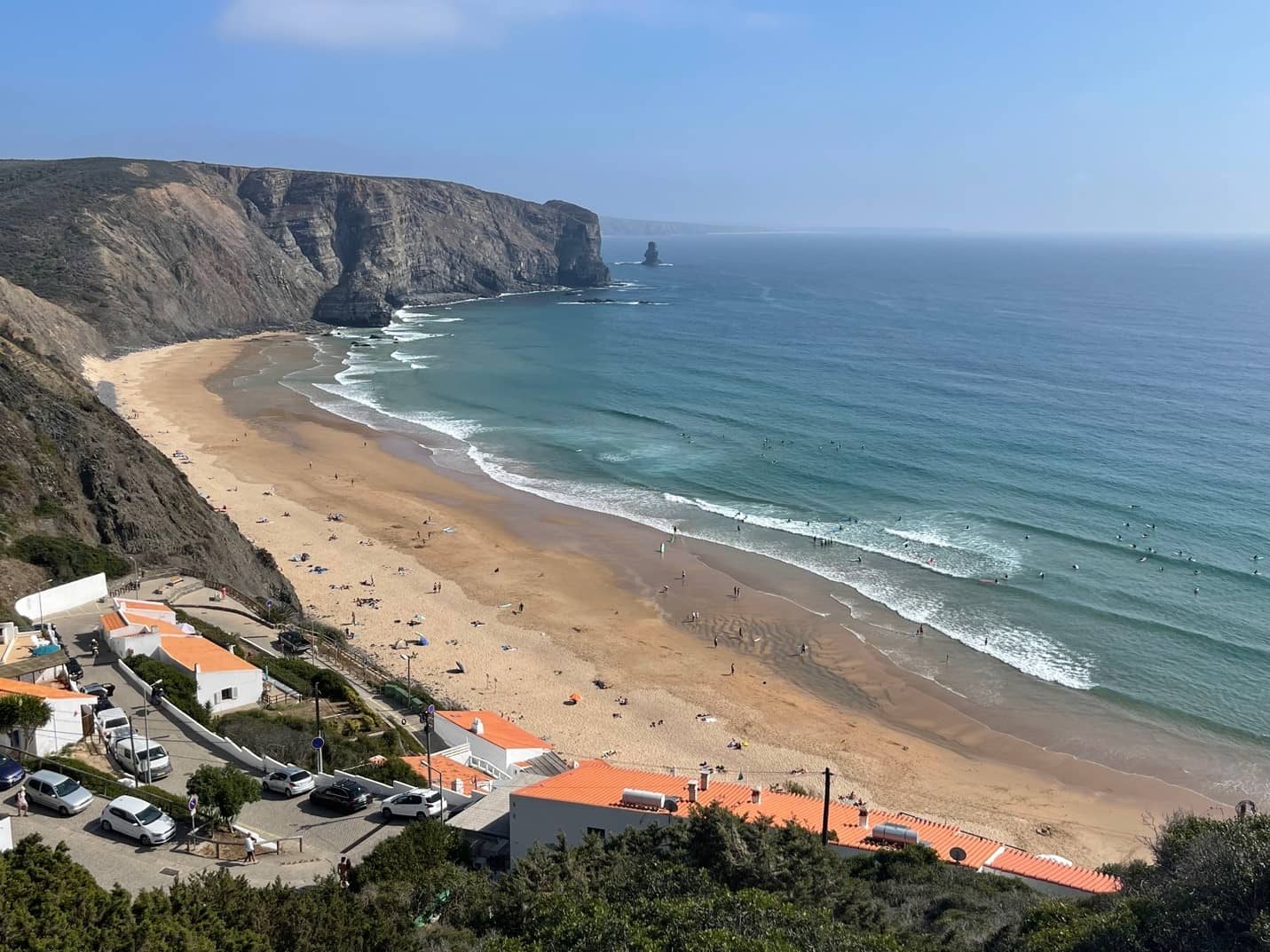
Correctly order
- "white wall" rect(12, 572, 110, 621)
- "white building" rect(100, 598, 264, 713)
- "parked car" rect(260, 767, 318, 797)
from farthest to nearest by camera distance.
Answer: "white wall" rect(12, 572, 110, 621)
"white building" rect(100, 598, 264, 713)
"parked car" rect(260, 767, 318, 797)

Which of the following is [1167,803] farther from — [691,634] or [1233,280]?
[1233,280]

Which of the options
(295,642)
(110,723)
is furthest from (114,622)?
(110,723)

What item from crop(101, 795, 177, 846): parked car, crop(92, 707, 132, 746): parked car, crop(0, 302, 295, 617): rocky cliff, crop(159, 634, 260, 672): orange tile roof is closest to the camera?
crop(101, 795, 177, 846): parked car

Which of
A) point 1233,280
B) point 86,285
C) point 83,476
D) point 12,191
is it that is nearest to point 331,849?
point 83,476

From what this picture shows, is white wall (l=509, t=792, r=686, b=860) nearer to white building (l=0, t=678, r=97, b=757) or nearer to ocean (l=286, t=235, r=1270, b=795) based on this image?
white building (l=0, t=678, r=97, b=757)

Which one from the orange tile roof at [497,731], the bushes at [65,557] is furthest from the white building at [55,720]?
the bushes at [65,557]

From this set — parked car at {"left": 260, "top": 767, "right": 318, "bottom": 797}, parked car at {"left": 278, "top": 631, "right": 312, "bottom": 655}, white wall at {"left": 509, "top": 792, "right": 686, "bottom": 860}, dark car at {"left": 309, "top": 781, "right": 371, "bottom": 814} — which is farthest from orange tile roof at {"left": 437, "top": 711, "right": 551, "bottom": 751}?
white wall at {"left": 509, "top": 792, "right": 686, "bottom": 860}
